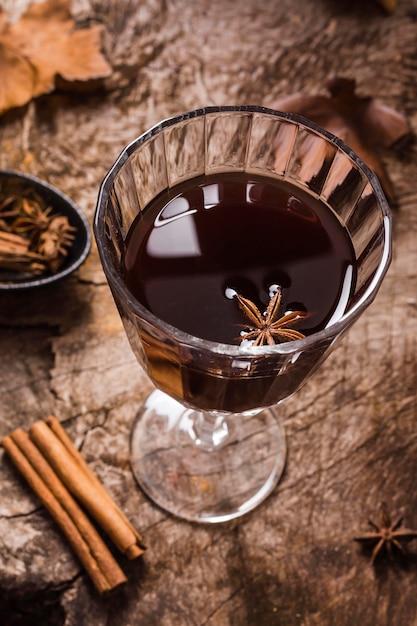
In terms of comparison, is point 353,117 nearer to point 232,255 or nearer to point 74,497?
point 232,255

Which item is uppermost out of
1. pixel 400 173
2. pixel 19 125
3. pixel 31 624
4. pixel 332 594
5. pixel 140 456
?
pixel 19 125

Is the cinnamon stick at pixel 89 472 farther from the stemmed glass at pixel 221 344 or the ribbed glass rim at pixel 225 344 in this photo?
the ribbed glass rim at pixel 225 344

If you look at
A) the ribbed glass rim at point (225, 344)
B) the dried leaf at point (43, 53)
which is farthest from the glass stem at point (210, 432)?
the dried leaf at point (43, 53)

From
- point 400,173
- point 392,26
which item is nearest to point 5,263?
point 400,173

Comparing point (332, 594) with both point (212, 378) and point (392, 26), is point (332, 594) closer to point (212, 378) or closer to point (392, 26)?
point (212, 378)

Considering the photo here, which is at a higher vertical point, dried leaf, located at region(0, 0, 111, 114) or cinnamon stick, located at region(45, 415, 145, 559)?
dried leaf, located at region(0, 0, 111, 114)

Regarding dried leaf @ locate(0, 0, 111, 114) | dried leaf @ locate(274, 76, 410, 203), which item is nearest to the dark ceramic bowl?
dried leaf @ locate(0, 0, 111, 114)

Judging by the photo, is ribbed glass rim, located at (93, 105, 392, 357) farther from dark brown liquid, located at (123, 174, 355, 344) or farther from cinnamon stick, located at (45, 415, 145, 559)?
cinnamon stick, located at (45, 415, 145, 559)
